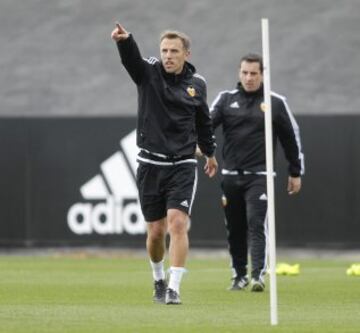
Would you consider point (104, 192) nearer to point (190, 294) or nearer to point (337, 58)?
point (337, 58)

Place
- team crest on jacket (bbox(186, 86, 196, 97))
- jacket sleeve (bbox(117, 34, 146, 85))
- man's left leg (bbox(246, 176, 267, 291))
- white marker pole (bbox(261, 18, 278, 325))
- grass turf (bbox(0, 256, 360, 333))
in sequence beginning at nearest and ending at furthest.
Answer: white marker pole (bbox(261, 18, 278, 325))
grass turf (bbox(0, 256, 360, 333))
jacket sleeve (bbox(117, 34, 146, 85))
team crest on jacket (bbox(186, 86, 196, 97))
man's left leg (bbox(246, 176, 267, 291))

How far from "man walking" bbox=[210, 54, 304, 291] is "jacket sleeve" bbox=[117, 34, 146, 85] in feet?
8.74

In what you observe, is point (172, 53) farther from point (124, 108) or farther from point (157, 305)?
point (124, 108)

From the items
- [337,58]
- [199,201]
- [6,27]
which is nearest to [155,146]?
[199,201]

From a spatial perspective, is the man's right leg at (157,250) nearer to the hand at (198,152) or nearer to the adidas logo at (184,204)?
the adidas logo at (184,204)

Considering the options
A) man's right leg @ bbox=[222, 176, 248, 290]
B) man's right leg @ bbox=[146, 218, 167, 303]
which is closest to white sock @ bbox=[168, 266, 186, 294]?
man's right leg @ bbox=[146, 218, 167, 303]

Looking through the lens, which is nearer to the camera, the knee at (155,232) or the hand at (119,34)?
the hand at (119,34)

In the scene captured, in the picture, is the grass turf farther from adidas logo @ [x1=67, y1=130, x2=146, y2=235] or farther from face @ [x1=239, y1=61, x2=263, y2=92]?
adidas logo @ [x1=67, y1=130, x2=146, y2=235]

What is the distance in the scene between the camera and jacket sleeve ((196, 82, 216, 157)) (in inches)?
519

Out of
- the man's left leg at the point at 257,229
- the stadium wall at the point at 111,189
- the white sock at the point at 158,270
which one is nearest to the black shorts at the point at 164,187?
the white sock at the point at 158,270

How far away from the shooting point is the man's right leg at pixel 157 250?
42.9 ft

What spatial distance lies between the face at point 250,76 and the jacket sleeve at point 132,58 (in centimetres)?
258

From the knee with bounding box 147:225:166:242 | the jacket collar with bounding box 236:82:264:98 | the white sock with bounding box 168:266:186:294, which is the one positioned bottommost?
the white sock with bounding box 168:266:186:294

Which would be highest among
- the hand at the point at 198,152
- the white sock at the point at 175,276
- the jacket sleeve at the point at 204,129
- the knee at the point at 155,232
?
the jacket sleeve at the point at 204,129
